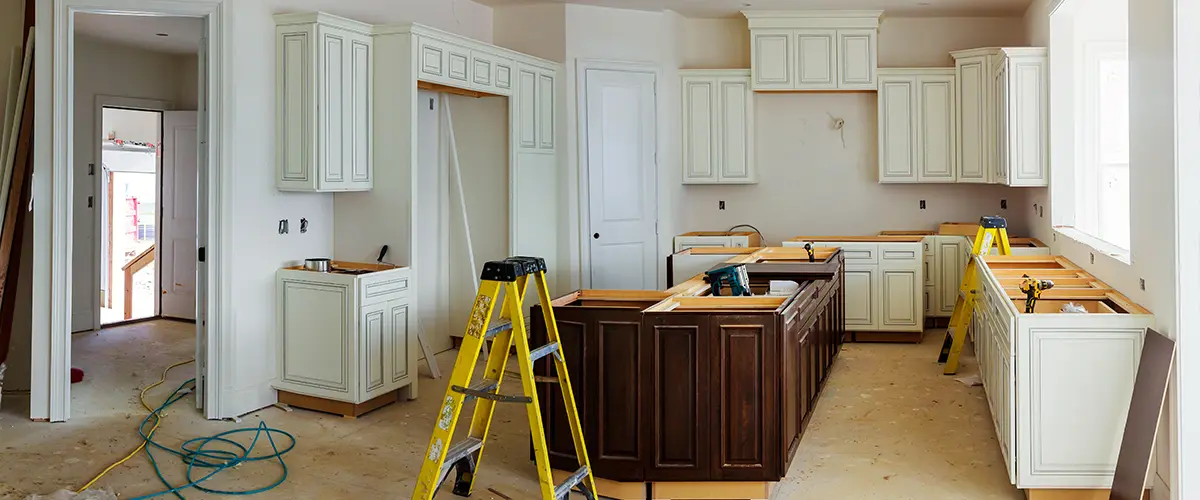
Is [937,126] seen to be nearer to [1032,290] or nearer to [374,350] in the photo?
[1032,290]

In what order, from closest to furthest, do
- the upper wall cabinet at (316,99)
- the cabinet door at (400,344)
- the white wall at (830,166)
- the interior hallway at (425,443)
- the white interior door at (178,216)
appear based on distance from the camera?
the interior hallway at (425,443)
the upper wall cabinet at (316,99)
the cabinet door at (400,344)
the white wall at (830,166)
the white interior door at (178,216)

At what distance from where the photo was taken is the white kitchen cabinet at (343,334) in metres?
5.16

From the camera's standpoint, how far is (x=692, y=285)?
4812 mm

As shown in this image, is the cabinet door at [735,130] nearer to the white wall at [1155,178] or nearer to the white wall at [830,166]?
the white wall at [830,166]

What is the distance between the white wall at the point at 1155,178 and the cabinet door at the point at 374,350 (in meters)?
3.90

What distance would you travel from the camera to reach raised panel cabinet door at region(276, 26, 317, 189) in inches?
208

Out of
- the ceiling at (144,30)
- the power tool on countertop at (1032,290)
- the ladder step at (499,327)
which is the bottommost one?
the ladder step at (499,327)

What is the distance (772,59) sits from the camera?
802 centimetres

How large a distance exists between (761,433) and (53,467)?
333 centimetres

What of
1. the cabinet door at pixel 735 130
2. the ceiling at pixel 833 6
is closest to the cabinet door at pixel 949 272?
the cabinet door at pixel 735 130

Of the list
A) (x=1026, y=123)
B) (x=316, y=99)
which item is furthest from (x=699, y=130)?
(x=316, y=99)

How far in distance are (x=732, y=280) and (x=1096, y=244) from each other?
2144mm

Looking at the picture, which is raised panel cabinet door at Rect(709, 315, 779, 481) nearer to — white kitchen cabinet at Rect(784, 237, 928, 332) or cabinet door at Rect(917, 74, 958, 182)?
white kitchen cabinet at Rect(784, 237, 928, 332)

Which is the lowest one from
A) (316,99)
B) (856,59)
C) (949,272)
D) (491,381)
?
(491,381)
